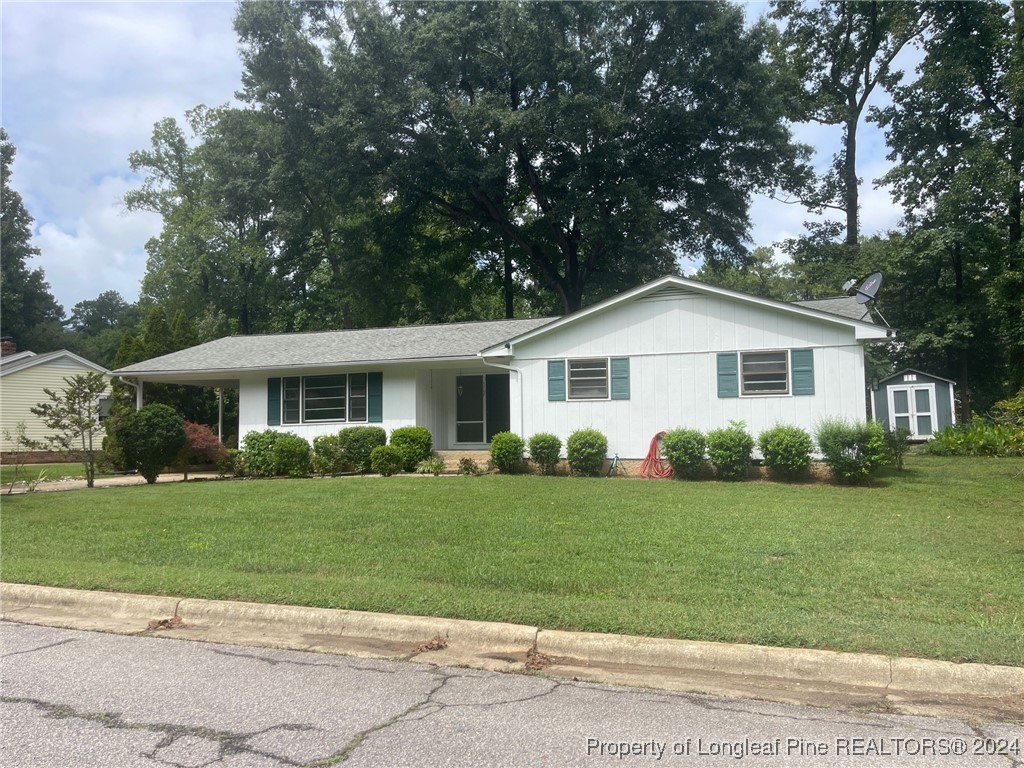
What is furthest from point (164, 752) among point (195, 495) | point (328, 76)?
point (328, 76)

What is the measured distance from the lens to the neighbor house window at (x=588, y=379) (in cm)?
1727

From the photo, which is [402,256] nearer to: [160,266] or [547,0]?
[547,0]

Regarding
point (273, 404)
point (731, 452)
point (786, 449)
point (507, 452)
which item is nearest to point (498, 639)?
point (731, 452)

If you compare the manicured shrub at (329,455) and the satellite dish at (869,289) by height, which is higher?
the satellite dish at (869,289)

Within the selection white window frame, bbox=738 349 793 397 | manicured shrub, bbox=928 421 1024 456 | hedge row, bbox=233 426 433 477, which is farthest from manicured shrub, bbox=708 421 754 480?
manicured shrub, bbox=928 421 1024 456

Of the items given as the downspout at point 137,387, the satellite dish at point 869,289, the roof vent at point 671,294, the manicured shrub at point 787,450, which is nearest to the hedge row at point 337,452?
the downspout at point 137,387

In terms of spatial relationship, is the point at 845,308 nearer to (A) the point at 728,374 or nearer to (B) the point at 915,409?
(A) the point at 728,374

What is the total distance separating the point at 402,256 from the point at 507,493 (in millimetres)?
23799

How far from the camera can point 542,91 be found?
29875mm

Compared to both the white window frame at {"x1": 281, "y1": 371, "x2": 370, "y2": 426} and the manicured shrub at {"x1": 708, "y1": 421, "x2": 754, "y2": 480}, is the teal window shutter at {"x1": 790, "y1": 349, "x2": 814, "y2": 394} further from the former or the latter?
the white window frame at {"x1": 281, "y1": 371, "x2": 370, "y2": 426}

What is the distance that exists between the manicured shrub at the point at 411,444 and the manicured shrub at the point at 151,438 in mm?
4839

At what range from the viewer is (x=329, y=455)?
18375 millimetres

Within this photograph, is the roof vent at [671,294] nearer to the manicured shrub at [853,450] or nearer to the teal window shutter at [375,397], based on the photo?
the manicured shrub at [853,450]

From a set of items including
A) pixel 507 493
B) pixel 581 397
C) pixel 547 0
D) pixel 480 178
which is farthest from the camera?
pixel 480 178
